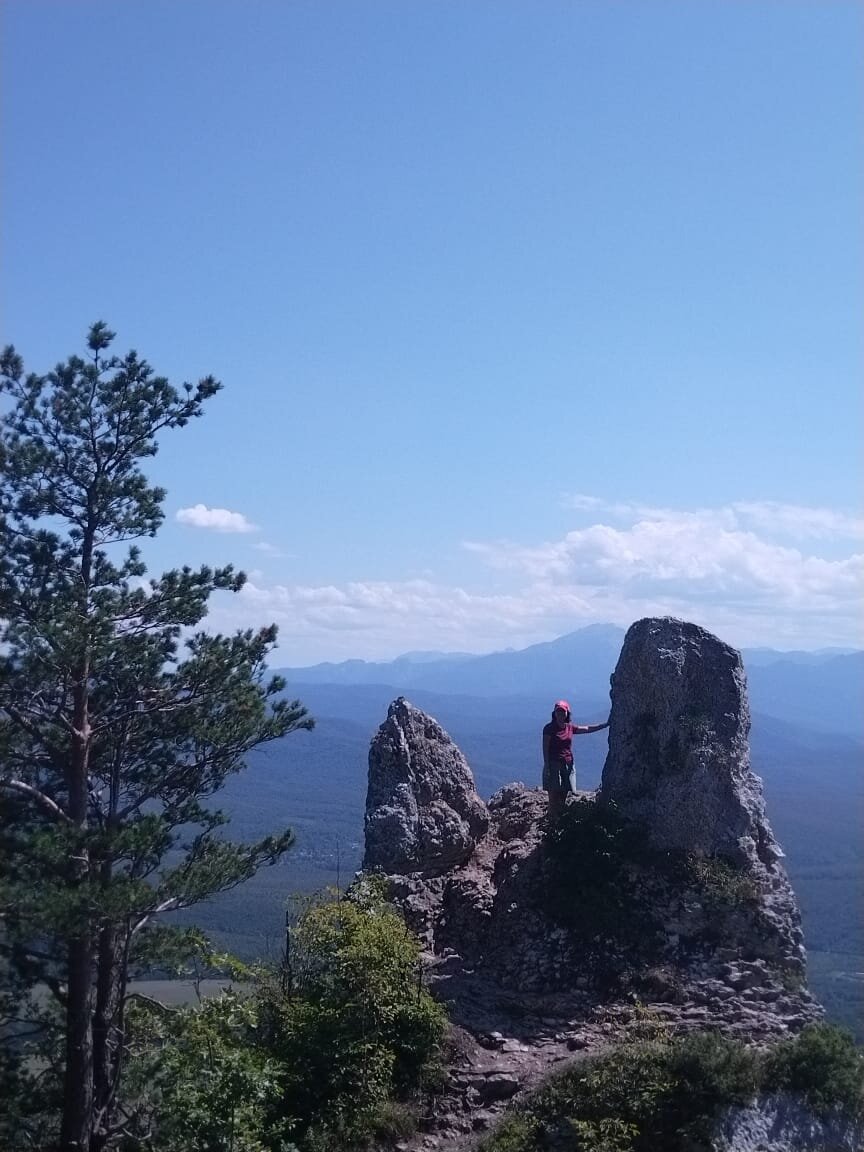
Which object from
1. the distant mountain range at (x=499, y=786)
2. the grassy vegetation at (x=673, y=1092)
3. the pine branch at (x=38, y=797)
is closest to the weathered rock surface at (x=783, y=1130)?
the grassy vegetation at (x=673, y=1092)

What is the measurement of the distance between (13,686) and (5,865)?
2.17m

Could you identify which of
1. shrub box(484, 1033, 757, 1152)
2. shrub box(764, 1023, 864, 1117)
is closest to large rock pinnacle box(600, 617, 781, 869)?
shrub box(764, 1023, 864, 1117)

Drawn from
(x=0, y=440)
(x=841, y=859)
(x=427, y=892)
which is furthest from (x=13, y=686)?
(x=841, y=859)

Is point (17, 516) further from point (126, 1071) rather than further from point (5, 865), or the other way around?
point (126, 1071)

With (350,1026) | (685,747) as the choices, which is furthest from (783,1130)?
(685,747)

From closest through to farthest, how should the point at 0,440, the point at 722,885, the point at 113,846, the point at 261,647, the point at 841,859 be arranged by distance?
1. the point at 113,846
2. the point at 0,440
3. the point at 722,885
4. the point at 261,647
5. the point at 841,859

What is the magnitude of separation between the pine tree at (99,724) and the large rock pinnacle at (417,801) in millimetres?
2043

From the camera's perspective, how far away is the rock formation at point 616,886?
44.9ft

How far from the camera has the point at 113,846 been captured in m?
12.8

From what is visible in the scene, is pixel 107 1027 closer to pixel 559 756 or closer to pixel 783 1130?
pixel 559 756

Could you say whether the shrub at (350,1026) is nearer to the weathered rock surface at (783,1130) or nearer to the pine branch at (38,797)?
the pine branch at (38,797)

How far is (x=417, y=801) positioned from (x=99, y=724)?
5.32 meters

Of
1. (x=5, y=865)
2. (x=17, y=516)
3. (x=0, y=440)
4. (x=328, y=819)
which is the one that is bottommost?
(x=328, y=819)

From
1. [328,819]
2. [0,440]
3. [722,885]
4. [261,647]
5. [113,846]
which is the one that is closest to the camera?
[113,846]
